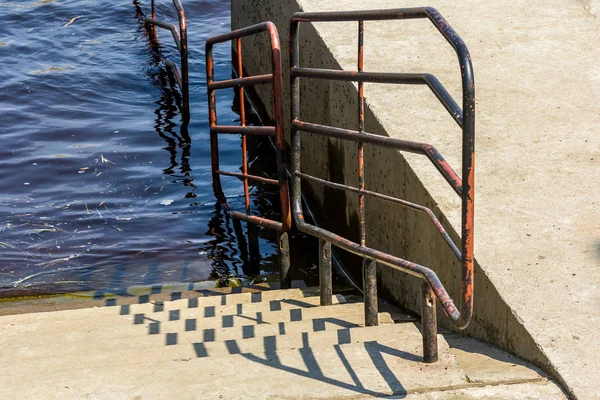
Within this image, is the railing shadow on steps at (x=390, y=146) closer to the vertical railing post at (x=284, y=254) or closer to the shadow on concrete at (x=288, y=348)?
the vertical railing post at (x=284, y=254)

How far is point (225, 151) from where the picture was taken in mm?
9305

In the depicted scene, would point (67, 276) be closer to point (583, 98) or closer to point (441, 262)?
point (441, 262)

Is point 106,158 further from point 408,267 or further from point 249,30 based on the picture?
point 408,267

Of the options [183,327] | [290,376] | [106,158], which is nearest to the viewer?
[290,376]

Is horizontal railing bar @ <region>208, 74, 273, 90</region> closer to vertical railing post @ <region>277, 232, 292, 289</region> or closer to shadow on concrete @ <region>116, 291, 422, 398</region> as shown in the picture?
vertical railing post @ <region>277, 232, 292, 289</region>

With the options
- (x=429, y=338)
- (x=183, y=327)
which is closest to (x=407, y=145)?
(x=429, y=338)

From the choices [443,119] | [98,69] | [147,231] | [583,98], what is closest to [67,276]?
[147,231]

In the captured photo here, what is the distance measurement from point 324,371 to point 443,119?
99.0 inches

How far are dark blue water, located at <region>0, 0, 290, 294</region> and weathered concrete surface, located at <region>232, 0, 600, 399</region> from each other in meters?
1.30

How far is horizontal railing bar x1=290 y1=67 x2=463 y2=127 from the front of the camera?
3.06 meters

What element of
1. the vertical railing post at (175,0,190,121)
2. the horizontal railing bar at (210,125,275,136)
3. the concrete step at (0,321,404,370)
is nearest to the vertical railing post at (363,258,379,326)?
the concrete step at (0,321,404,370)

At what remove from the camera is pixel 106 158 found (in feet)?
29.1

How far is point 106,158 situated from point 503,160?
206 inches

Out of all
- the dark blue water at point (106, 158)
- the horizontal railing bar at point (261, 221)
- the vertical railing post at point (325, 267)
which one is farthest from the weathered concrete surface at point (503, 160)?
the dark blue water at point (106, 158)
